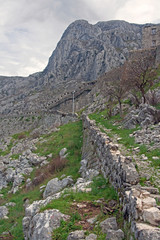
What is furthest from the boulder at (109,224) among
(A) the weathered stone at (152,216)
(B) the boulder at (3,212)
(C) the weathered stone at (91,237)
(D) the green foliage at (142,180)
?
(B) the boulder at (3,212)

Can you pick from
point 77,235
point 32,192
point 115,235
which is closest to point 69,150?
point 32,192

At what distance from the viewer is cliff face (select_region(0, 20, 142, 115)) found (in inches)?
3378

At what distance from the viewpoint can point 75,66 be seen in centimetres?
10706

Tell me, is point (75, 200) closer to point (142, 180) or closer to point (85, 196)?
point (85, 196)

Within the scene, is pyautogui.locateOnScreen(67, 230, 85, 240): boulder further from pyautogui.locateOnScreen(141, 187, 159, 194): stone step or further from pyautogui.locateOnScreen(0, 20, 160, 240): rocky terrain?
pyautogui.locateOnScreen(141, 187, 159, 194): stone step

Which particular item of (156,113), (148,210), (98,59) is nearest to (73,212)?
(148,210)

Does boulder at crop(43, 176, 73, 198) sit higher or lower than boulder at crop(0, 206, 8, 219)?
higher

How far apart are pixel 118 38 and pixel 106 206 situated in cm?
12406

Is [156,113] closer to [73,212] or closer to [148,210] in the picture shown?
[73,212]

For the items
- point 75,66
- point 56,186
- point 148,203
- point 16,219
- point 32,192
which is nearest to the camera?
point 148,203

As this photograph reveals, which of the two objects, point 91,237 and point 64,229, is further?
point 64,229

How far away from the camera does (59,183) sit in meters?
10.1

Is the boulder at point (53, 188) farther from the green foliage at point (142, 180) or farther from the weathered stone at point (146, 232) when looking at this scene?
the weathered stone at point (146, 232)

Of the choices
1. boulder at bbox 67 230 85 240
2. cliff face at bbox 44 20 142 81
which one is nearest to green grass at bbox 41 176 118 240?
boulder at bbox 67 230 85 240
